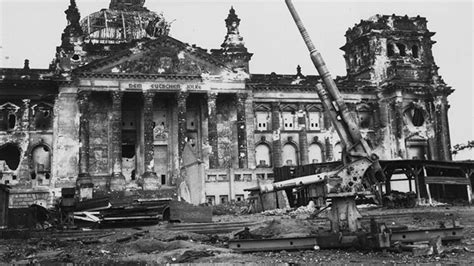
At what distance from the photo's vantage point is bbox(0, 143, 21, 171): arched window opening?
4253 cm

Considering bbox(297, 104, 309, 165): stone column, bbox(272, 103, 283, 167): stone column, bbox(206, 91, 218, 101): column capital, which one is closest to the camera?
bbox(206, 91, 218, 101): column capital

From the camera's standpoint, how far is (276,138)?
47812 millimetres

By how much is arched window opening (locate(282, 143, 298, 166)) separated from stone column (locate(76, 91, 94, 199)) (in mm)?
16582

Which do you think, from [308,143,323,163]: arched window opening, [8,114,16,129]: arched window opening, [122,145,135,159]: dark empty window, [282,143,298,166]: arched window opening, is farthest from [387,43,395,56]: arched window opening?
[8,114,16,129]: arched window opening

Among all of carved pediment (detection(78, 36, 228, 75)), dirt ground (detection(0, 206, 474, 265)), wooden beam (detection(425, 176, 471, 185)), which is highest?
carved pediment (detection(78, 36, 228, 75))

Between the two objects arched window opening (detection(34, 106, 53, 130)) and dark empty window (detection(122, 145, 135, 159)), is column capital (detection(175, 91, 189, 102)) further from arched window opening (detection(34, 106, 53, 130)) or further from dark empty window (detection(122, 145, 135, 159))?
arched window opening (detection(34, 106, 53, 130))

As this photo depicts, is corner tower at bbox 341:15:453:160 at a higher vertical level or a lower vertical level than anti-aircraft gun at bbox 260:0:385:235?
higher

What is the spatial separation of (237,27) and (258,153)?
10726 millimetres

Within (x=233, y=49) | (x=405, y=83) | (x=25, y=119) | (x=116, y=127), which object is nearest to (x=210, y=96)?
(x=233, y=49)

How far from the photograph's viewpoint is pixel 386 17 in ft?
168

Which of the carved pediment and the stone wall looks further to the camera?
the carved pediment

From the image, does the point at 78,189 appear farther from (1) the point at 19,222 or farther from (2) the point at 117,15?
(2) the point at 117,15

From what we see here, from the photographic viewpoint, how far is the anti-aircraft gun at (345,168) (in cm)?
1545

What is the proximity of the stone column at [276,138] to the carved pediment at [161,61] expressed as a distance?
6591 millimetres
